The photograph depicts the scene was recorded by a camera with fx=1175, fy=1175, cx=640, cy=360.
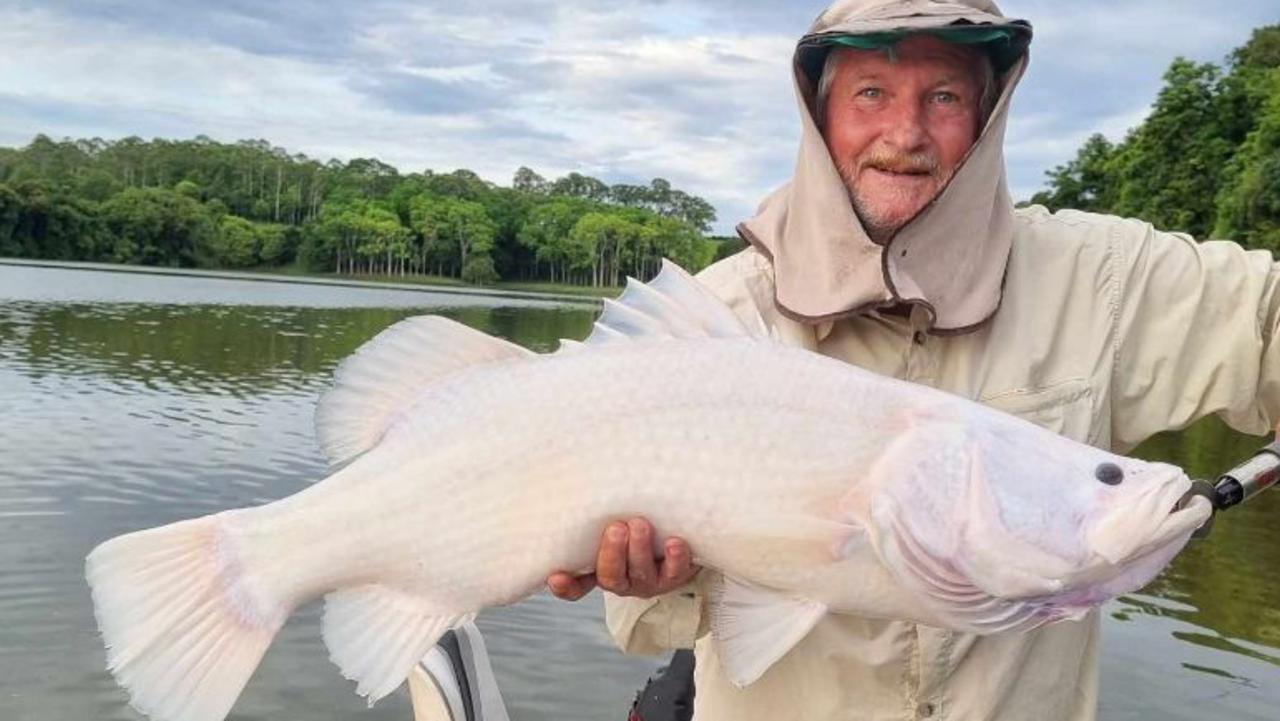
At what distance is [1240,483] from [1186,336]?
572 mm

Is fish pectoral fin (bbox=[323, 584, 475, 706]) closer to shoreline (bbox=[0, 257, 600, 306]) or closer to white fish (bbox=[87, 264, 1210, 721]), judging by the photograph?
white fish (bbox=[87, 264, 1210, 721])

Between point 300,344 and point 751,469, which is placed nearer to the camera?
point 751,469

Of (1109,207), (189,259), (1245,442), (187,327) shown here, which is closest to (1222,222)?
(1109,207)

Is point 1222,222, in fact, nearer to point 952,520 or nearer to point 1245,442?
point 1245,442

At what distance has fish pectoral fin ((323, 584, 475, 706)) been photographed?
3.07 metres

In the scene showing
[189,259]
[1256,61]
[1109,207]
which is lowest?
[189,259]

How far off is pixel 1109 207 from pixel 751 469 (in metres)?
72.5

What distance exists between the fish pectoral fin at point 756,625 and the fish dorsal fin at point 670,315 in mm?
670

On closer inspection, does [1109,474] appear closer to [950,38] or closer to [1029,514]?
[1029,514]

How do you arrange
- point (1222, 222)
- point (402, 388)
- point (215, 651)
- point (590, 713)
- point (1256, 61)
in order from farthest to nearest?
1. point (1256, 61)
2. point (1222, 222)
3. point (590, 713)
4. point (402, 388)
5. point (215, 651)

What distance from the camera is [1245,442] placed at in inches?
1027

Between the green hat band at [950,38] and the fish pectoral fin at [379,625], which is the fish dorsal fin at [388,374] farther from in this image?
the green hat band at [950,38]

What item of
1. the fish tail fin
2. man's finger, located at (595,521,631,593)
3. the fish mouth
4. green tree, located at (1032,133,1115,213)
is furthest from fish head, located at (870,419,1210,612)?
green tree, located at (1032,133,1115,213)

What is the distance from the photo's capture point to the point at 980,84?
3.76m
